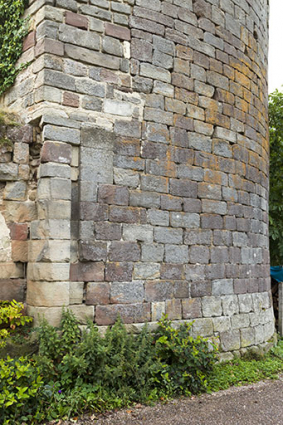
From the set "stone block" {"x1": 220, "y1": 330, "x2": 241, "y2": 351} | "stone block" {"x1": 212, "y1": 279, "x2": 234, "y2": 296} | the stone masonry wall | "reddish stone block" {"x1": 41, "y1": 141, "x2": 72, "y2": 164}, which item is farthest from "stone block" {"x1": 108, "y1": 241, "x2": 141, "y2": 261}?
"stone block" {"x1": 220, "y1": 330, "x2": 241, "y2": 351}

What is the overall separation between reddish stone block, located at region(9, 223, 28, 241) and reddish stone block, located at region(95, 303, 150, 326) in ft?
3.80

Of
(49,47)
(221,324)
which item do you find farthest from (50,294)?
(49,47)

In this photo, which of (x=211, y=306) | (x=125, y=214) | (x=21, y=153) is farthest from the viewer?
(x=211, y=306)

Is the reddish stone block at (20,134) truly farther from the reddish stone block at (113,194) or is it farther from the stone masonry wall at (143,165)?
the reddish stone block at (113,194)

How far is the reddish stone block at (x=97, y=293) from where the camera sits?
4.77 metres

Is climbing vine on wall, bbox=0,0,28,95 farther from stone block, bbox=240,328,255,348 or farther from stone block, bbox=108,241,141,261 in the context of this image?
stone block, bbox=240,328,255,348

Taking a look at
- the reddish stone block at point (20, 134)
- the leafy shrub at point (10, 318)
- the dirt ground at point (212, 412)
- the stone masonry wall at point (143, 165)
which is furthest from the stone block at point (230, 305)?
the reddish stone block at point (20, 134)

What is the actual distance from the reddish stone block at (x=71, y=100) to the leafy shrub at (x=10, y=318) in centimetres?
227

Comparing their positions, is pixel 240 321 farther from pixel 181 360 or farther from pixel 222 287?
pixel 181 360

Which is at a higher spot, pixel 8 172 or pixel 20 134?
pixel 20 134

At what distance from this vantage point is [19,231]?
4855 millimetres

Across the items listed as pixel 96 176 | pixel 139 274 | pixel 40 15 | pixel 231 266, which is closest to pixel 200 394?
pixel 139 274

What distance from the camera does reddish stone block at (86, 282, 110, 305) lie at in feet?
15.6

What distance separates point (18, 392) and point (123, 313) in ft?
4.96
